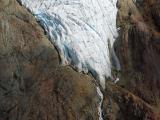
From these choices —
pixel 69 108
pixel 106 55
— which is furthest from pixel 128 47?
pixel 69 108

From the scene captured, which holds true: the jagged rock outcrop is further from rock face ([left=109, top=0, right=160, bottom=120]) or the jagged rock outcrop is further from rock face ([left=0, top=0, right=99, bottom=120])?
rock face ([left=0, top=0, right=99, bottom=120])

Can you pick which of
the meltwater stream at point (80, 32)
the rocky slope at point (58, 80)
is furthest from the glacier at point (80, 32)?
the rocky slope at point (58, 80)

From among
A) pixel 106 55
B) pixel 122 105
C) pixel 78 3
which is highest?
pixel 78 3

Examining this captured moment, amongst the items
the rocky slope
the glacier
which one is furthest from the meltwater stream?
the rocky slope

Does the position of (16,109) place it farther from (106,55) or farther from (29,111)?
(106,55)

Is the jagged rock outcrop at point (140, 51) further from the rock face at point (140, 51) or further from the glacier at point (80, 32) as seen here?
the glacier at point (80, 32)

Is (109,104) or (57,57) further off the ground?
(57,57)

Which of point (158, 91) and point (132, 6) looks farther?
point (132, 6)
